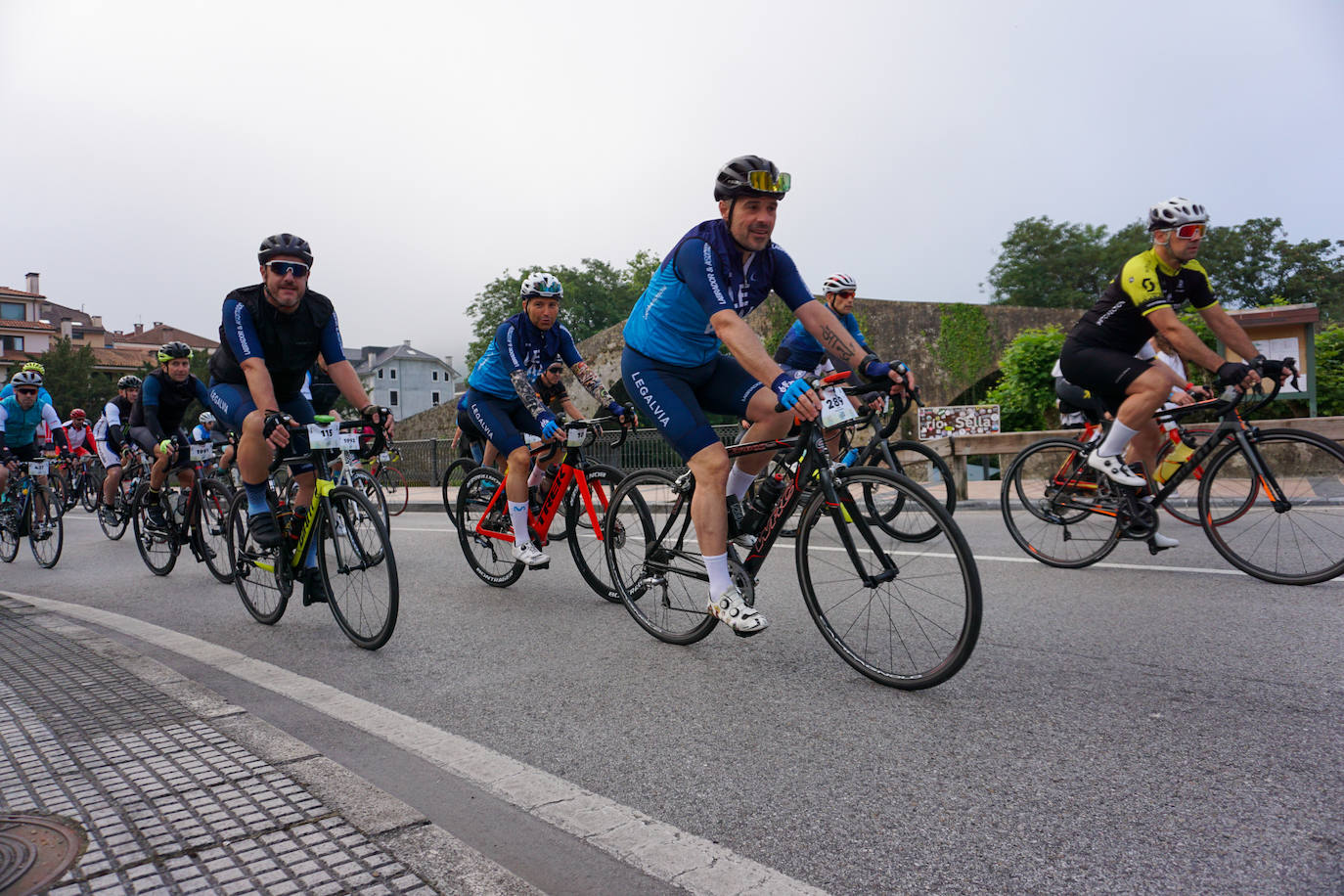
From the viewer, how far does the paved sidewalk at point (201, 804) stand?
6.55 ft

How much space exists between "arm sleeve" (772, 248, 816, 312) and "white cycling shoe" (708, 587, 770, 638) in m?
1.36

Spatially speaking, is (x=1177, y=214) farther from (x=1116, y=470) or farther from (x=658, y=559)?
(x=658, y=559)

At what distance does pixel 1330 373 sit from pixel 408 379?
103 meters

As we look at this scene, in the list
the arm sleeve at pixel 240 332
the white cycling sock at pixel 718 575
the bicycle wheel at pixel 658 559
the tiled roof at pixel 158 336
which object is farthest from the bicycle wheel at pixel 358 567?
the tiled roof at pixel 158 336

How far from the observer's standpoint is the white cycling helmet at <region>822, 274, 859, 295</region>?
7480 mm

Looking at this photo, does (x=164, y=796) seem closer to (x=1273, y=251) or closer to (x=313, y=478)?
(x=313, y=478)

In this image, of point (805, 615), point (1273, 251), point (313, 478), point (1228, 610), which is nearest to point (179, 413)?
point (313, 478)

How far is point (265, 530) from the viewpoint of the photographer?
16.2 feet

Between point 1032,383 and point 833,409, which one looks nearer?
point 833,409

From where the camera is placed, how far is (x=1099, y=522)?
234 inches

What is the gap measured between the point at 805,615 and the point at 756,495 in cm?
109

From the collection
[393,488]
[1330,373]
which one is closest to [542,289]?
[393,488]

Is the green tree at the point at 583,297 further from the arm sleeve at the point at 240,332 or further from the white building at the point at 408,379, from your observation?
the arm sleeve at the point at 240,332

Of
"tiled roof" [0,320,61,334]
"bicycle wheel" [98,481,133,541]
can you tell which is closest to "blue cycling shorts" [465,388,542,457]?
"bicycle wheel" [98,481,133,541]
